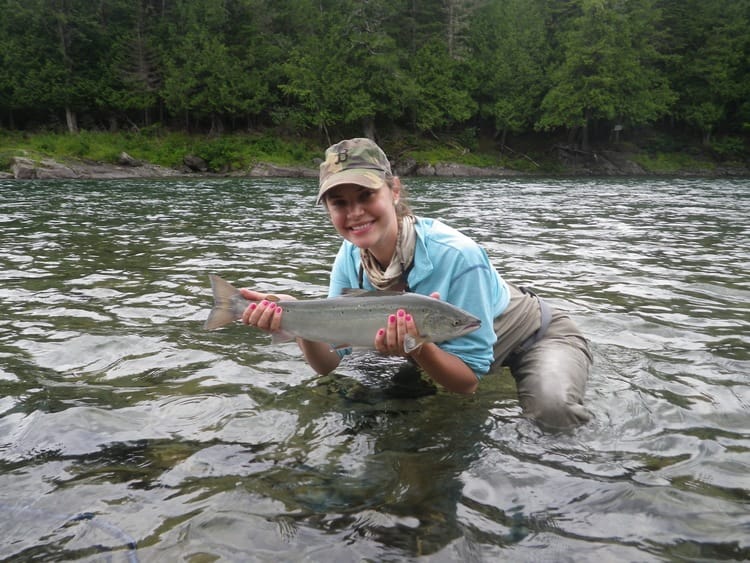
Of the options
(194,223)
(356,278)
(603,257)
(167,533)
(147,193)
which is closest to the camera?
(167,533)

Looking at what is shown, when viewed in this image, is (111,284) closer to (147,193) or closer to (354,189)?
(354,189)

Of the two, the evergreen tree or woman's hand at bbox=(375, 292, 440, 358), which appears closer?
woman's hand at bbox=(375, 292, 440, 358)

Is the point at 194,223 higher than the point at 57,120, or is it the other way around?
the point at 57,120

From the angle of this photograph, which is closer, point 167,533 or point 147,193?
point 167,533

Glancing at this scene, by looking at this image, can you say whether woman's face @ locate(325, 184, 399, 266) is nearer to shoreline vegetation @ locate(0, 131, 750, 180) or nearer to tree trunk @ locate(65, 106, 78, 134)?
shoreline vegetation @ locate(0, 131, 750, 180)

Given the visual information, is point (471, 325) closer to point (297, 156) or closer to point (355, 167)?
point (355, 167)

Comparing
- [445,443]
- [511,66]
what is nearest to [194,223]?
[445,443]

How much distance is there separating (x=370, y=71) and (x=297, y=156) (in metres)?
12.9

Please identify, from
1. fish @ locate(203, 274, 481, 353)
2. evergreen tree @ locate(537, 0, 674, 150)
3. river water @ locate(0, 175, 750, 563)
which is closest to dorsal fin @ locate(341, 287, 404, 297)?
fish @ locate(203, 274, 481, 353)

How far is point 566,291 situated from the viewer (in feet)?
27.2

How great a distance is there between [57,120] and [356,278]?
213ft

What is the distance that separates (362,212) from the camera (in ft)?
12.9

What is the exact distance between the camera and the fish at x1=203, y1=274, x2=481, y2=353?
3637 millimetres

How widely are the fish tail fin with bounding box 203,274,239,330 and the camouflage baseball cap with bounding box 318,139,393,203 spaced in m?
0.93
